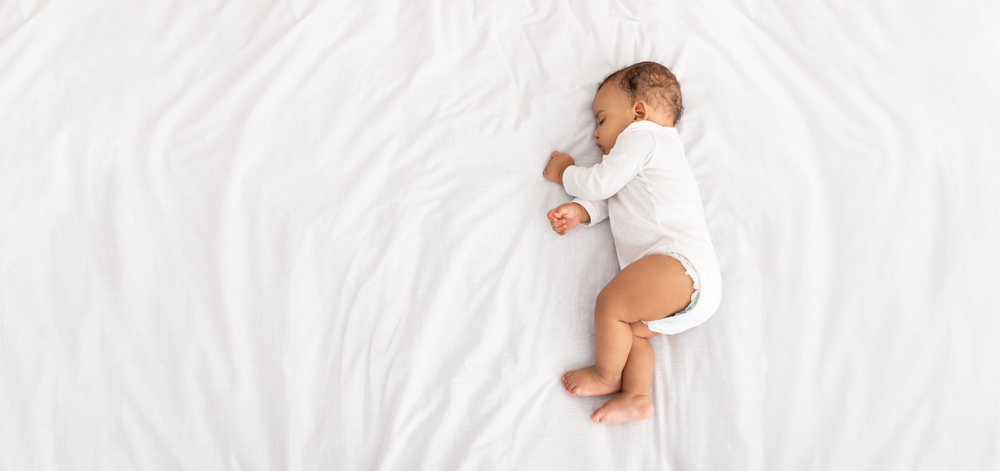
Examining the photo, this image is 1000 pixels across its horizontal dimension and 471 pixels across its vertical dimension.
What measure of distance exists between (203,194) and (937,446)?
1377mm

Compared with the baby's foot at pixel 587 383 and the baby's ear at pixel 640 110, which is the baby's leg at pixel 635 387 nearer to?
the baby's foot at pixel 587 383

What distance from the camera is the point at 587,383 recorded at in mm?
935

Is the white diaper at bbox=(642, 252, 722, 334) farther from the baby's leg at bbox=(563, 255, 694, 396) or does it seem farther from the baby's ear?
the baby's ear

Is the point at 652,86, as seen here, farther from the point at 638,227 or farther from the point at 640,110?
the point at 638,227

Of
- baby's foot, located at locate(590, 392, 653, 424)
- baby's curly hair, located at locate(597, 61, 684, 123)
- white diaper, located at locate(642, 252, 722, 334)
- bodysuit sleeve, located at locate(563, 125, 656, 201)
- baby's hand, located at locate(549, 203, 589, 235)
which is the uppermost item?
baby's curly hair, located at locate(597, 61, 684, 123)

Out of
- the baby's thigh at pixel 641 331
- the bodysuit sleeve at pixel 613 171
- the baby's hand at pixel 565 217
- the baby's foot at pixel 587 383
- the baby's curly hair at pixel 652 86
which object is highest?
the baby's curly hair at pixel 652 86

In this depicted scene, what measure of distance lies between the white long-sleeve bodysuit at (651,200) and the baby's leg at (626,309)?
3 cm

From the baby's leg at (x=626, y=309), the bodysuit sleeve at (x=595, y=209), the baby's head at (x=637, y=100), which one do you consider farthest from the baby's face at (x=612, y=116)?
the baby's leg at (x=626, y=309)

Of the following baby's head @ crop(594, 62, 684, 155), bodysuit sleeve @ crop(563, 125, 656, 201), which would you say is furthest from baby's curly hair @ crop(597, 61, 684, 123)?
Answer: bodysuit sleeve @ crop(563, 125, 656, 201)

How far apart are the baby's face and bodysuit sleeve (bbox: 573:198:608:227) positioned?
13 centimetres

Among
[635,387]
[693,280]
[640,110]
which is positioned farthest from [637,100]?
[635,387]

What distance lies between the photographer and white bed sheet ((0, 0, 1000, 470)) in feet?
2.94

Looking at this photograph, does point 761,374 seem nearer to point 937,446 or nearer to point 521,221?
point 937,446

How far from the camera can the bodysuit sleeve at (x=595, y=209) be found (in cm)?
107
